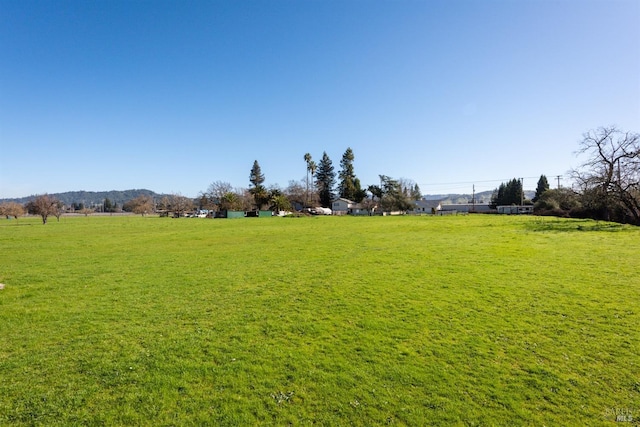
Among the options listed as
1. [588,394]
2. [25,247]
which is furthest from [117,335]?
[25,247]

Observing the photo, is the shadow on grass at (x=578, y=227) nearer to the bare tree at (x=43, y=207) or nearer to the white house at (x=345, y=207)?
the white house at (x=345, y=207)

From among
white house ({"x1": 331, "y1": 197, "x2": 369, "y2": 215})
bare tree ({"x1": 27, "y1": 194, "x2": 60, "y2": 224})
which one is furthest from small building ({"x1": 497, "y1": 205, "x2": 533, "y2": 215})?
bare tree ({"x1": 27, "y1": 194, "x2": 60, "y2": 224})

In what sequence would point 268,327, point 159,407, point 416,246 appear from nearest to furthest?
point 159,407
point 268,327
point 416,246

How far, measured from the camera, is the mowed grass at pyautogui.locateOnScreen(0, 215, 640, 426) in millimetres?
4129

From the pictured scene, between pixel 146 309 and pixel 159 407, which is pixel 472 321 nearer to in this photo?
pixel 159 407

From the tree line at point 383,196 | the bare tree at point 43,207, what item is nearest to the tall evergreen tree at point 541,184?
the tree line at point 383,196

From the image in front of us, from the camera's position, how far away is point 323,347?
19.0ft

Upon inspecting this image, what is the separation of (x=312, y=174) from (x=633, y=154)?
81.2 m

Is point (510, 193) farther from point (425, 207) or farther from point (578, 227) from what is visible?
point (578, 227)

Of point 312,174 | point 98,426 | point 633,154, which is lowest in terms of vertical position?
point 98,426

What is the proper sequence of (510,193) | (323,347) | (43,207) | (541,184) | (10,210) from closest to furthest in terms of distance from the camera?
(323,347)
(43,207)
(10,210)
(541,184)
(510,193)

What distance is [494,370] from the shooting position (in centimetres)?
496

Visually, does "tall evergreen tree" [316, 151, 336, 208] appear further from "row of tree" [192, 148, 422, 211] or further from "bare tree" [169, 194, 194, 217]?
"bare tree" [169, 194, 194, 217]

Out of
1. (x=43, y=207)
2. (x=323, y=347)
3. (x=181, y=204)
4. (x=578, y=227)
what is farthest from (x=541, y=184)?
(x=43, y=207)
